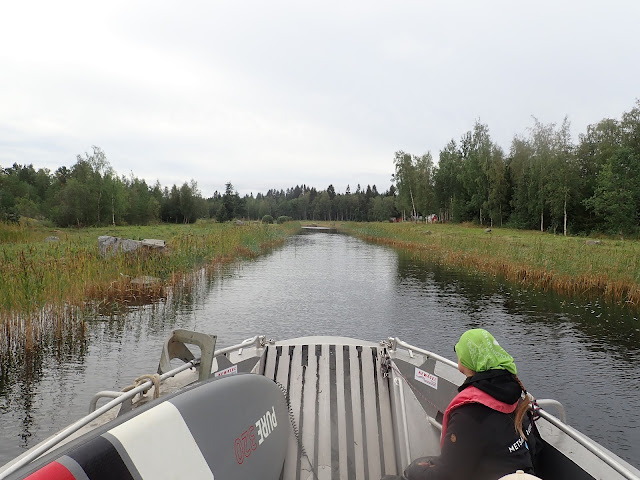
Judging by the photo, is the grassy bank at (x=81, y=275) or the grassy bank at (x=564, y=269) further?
the grassy bank at (x=564, y=269)

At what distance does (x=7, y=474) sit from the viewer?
1.91m

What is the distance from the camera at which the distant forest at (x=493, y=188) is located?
120 ft

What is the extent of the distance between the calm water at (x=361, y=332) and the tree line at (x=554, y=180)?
1008 inches

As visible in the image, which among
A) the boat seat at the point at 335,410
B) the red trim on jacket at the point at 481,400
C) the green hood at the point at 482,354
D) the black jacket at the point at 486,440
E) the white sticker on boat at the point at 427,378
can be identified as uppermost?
the green hood at the point at 482,354

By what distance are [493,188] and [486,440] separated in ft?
166

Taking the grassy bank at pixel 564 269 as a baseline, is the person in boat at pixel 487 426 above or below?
above

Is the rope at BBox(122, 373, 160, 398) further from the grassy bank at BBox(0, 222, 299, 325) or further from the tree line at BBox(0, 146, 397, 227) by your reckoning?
the tree line at BBox(0, 146, 397, 227)

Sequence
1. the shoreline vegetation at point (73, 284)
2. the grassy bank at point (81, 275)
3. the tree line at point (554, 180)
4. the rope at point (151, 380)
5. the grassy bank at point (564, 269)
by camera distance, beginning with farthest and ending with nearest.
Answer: the tree line at point (554, 180) < the grassy bank at point (564, 269) < the grassy bank at point (81, 275) < the shoreline vegetation at point (73, 284) < the rope at point (151, 380)

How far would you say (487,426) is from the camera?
250 cm

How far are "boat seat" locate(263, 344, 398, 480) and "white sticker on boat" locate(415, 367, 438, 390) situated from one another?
1.35 feet

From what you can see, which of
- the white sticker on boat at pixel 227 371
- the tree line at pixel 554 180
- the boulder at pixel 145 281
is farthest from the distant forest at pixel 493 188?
the white sticker on boat at pixel 227 371

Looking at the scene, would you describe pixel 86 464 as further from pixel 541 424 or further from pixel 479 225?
pixel 479 225

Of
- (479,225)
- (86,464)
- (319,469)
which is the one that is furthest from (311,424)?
(479,225)

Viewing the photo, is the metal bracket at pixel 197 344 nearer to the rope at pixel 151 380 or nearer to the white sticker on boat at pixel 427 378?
the rope at pixel 151 380
